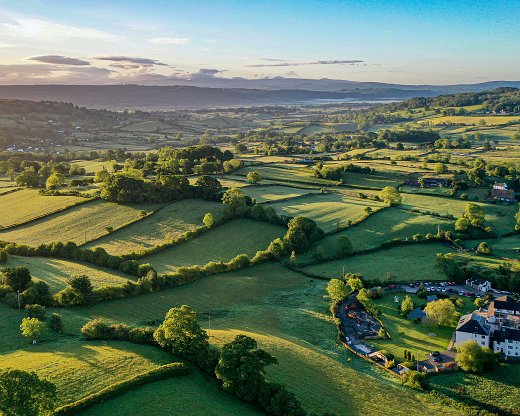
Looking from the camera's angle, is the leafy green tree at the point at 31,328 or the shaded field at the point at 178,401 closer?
the shaded field at the point at 178,401

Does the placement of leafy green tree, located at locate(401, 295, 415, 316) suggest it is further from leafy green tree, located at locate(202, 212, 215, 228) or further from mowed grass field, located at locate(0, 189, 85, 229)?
mowed grass field, located at locate(0, 189, 85, 229)

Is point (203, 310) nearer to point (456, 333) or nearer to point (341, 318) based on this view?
point (341, 318)

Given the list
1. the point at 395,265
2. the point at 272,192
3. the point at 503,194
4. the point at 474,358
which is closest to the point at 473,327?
the point at 474,358

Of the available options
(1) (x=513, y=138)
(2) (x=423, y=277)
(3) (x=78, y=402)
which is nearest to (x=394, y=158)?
(1) (x=513, y=138)

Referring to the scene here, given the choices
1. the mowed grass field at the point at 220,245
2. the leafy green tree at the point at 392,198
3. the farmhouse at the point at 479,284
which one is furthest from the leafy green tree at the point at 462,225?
the mowed grass field at the point at 220,245

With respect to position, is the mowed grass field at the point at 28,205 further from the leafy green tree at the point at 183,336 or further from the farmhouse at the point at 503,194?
the farmhouse at the point at 503,194

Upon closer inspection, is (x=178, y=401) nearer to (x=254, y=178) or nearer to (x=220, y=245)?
(x=220, y=245)
